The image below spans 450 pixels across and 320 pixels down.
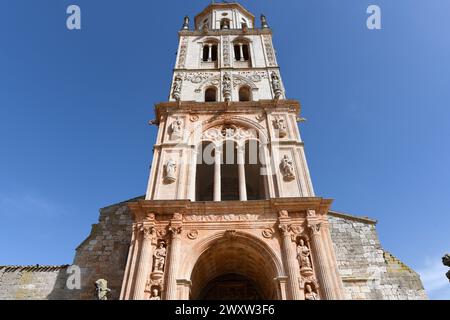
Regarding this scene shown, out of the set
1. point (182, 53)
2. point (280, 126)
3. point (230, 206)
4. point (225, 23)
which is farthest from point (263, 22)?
point (230, 206)

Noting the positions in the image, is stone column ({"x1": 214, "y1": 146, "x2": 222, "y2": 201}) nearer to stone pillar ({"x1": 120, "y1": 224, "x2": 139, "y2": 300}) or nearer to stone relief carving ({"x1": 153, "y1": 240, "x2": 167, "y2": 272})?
stone relief carving ({"x1": 153, "y1": 240, "x2": 167, "y2": 272})

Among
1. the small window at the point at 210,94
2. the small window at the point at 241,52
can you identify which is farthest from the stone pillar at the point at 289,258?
the small window at the point at 241,52

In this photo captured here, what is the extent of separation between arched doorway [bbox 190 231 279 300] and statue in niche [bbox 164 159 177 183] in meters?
3.60

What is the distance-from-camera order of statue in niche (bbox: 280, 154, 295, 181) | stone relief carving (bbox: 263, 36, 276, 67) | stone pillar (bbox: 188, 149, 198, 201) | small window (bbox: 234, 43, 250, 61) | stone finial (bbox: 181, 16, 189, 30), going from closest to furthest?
stone pillar (bbox: 188, 149, 198, 201)
statue in niche (bbox: 280, 154, 295, 181)
stone relief carving (bbox: 263, 36, 276, 67)
small window (bbox: 234, 43, 250, 61)
stone finial (bbox: 181, 16, 189, 30)

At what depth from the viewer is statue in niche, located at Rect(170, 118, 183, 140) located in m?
16.1

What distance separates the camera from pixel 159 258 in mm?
11523

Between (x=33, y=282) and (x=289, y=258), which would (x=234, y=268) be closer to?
(x=289, y=258)

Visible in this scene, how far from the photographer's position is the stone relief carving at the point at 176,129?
16103 mm

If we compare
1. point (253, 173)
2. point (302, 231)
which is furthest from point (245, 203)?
point (253, 173)

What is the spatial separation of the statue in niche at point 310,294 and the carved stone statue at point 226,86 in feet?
34.2

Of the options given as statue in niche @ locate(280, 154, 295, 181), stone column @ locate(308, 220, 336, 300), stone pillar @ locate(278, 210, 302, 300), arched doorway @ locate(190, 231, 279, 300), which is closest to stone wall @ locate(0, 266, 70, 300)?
arched doorway @ locate(190, 231, 279, 300)

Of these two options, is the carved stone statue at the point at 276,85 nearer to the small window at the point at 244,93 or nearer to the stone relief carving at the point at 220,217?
the small window at the point at 244,93
